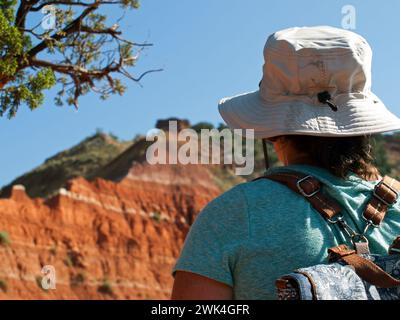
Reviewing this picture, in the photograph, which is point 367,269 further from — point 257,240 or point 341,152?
point 341,152

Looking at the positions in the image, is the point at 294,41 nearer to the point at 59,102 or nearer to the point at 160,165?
the point at 59,102

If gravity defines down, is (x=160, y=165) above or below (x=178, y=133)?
below

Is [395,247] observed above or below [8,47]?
below

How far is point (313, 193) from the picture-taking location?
237 centimetres

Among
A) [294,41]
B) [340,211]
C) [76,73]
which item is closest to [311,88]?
[294,41]

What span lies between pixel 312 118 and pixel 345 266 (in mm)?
569

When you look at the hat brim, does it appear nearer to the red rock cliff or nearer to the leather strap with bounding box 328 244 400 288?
the leather strap with bounding box 328 244 400 288

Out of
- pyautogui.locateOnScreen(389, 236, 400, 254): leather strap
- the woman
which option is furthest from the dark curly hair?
pyautogui.locateOnScreen(389, 236, 400, 254): leather strap

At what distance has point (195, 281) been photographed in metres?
2.32

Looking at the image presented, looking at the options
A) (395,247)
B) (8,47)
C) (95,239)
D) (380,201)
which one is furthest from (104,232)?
(395,247)

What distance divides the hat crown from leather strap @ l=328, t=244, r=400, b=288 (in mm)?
613

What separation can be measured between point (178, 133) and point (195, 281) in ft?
165

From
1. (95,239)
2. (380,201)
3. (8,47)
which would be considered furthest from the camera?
(95,239)
